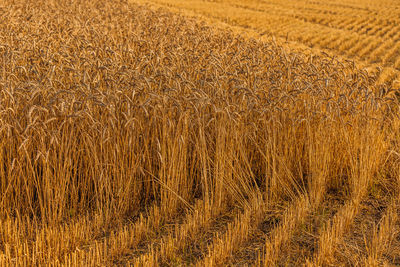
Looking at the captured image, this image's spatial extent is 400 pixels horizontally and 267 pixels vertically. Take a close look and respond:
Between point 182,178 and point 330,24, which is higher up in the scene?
point 330,24

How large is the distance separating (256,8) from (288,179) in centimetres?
2235

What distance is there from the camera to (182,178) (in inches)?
155

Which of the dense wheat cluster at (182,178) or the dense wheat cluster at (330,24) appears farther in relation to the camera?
the dense wheat cluster at (330,24)

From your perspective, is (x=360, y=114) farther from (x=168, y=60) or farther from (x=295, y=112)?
(x=168, y=60)

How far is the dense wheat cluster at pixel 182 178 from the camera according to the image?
3301 mm

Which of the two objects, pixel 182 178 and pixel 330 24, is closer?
pixel 182 178

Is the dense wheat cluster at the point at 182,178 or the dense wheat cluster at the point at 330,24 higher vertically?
the dense wheat cluster at the point at 330,24

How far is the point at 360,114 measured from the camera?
4449 mm

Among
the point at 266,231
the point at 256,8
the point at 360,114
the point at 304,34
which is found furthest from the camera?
the point at 256,8

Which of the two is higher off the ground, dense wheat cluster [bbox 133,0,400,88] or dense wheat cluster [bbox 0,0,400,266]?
dense wheat cluster [bbox 133,0,400,88]

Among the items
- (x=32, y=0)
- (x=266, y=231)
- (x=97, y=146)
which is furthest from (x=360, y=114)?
(x=32, y=0)

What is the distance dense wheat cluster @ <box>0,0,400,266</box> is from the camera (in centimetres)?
330

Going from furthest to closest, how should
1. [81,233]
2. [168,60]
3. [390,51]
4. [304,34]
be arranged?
[304,34]
[390,51]
[168,60]
[81,233]

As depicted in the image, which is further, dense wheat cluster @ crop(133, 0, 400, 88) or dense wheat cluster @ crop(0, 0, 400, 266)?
dense wheat cluster @ crop(133, 0, 400, 88)
